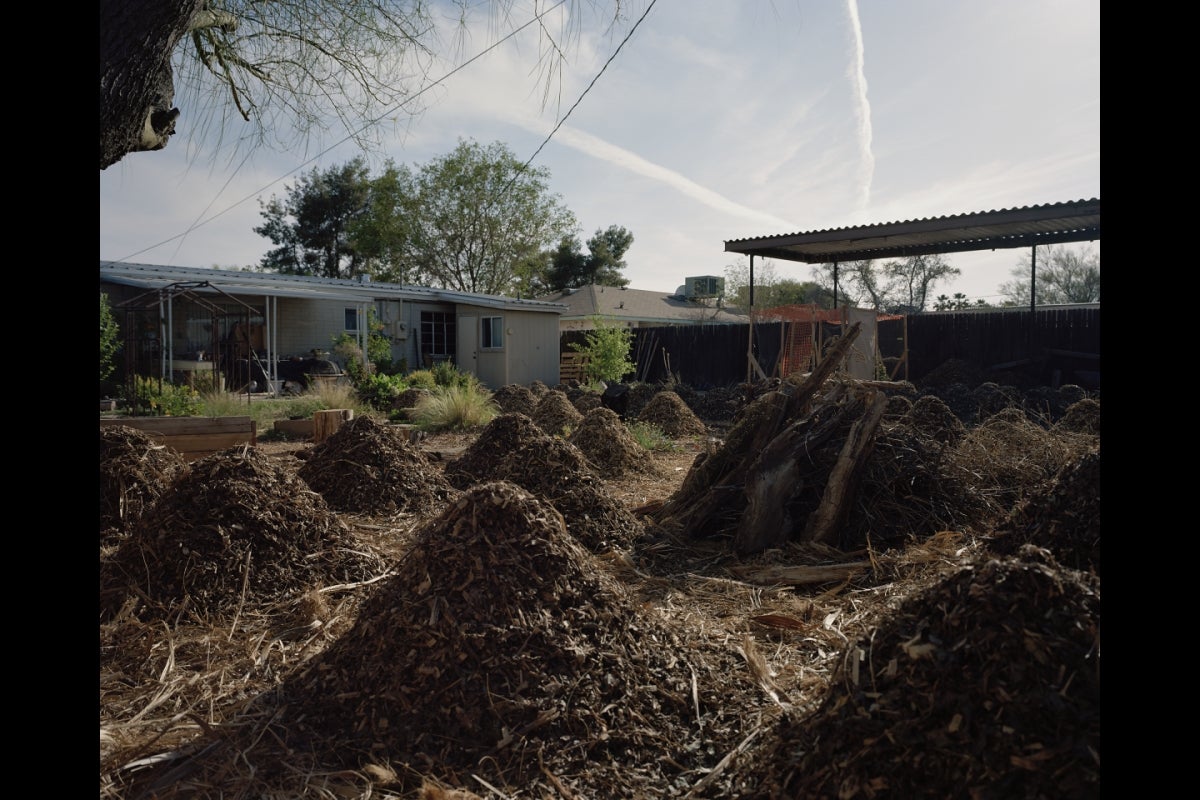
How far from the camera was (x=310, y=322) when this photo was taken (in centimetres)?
2095

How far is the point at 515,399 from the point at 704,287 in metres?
32.6

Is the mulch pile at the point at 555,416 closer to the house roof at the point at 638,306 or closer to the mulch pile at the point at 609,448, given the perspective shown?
the mulch pile at the point at 609,448

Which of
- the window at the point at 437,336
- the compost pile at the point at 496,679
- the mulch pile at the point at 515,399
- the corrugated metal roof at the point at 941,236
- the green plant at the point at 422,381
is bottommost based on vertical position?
the compost pile at the point at 496,679

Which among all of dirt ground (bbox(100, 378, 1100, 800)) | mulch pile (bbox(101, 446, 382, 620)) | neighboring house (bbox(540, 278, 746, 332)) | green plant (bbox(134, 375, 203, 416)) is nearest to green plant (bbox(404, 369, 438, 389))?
green plant (bbox(134, 375, 203, 416))

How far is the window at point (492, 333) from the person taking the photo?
74.1 feet

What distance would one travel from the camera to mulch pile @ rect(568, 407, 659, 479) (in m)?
8.10

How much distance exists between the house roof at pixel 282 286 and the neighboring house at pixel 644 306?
10.2m

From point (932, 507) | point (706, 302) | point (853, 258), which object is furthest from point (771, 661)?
point (706, 302)

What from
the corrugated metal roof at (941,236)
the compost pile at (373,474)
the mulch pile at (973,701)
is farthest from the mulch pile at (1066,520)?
the corrugated metal roof at (941,236)

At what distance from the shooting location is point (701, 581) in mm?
4285

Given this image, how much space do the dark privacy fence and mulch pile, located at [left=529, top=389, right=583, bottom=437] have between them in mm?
5684

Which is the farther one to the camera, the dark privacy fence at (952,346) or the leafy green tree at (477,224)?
the leafy green tree at (477,224)

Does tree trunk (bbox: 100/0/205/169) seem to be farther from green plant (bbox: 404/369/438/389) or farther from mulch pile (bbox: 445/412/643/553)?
green plant (bbox: 404/369/438/389)
